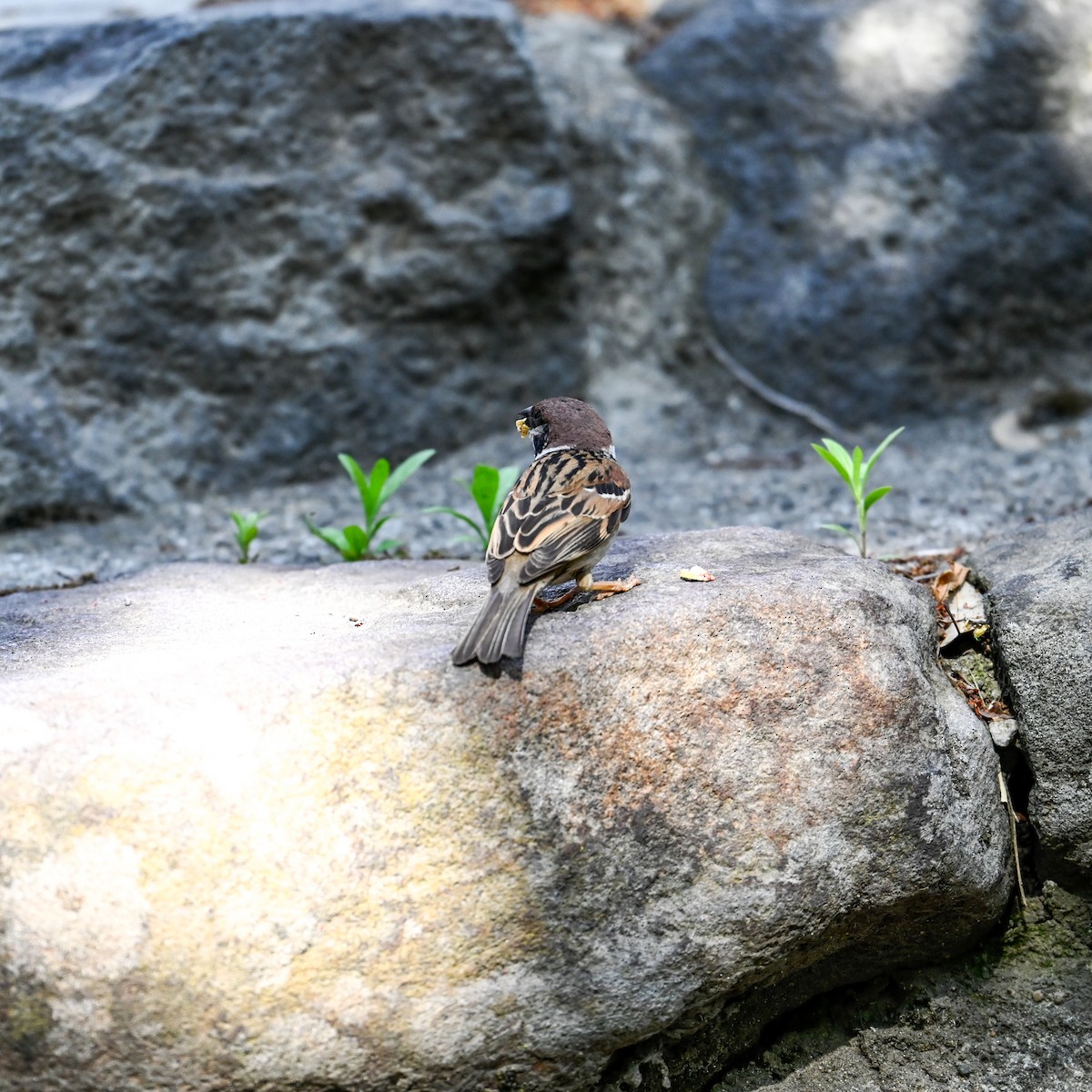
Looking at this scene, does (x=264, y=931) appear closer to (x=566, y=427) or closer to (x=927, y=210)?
(x=566, y=427)

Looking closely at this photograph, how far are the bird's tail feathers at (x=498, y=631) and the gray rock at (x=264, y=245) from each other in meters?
3.25

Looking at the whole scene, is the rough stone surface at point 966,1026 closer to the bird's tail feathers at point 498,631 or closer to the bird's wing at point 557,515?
the bird's tail feathers at point 498,631

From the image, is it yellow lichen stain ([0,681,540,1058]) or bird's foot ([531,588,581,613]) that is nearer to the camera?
yellow lichen stain ([0,681,540,1058])

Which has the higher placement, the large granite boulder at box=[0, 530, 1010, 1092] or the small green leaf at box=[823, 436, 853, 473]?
the large granite boulder at box=[0, 530, 1010, 1092]

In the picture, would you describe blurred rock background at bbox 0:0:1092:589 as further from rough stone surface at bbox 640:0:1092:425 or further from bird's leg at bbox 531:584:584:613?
bird's leg at bbox 531:584:584:613

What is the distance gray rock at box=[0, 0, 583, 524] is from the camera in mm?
5473

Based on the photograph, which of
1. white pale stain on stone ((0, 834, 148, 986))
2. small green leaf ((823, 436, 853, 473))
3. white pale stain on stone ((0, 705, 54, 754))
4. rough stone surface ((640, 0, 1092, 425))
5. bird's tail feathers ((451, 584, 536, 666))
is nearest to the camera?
white pale stain on stone ((0, 834, 148, 986))

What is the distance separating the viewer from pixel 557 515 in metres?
3.13

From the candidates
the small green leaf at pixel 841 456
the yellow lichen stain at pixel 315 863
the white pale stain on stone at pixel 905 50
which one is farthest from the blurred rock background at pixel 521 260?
the yellow lichen stain at pixel 315 863

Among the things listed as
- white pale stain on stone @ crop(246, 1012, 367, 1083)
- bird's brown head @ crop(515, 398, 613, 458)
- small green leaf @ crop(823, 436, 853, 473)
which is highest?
bird's brown head @ crop(515, 398, 613, 458)

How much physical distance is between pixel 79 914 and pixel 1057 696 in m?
2.46

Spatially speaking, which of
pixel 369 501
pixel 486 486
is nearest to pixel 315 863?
pixel 486 486

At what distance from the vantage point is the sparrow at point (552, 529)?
9.23 ft

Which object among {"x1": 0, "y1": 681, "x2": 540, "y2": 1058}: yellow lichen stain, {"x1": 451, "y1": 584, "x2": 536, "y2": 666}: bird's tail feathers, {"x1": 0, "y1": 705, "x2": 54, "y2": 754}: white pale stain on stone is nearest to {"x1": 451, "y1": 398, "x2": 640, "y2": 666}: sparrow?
{"x1": 451, "y1": 584, "x2": 536, "y2": 666}: bird's tail feathers
